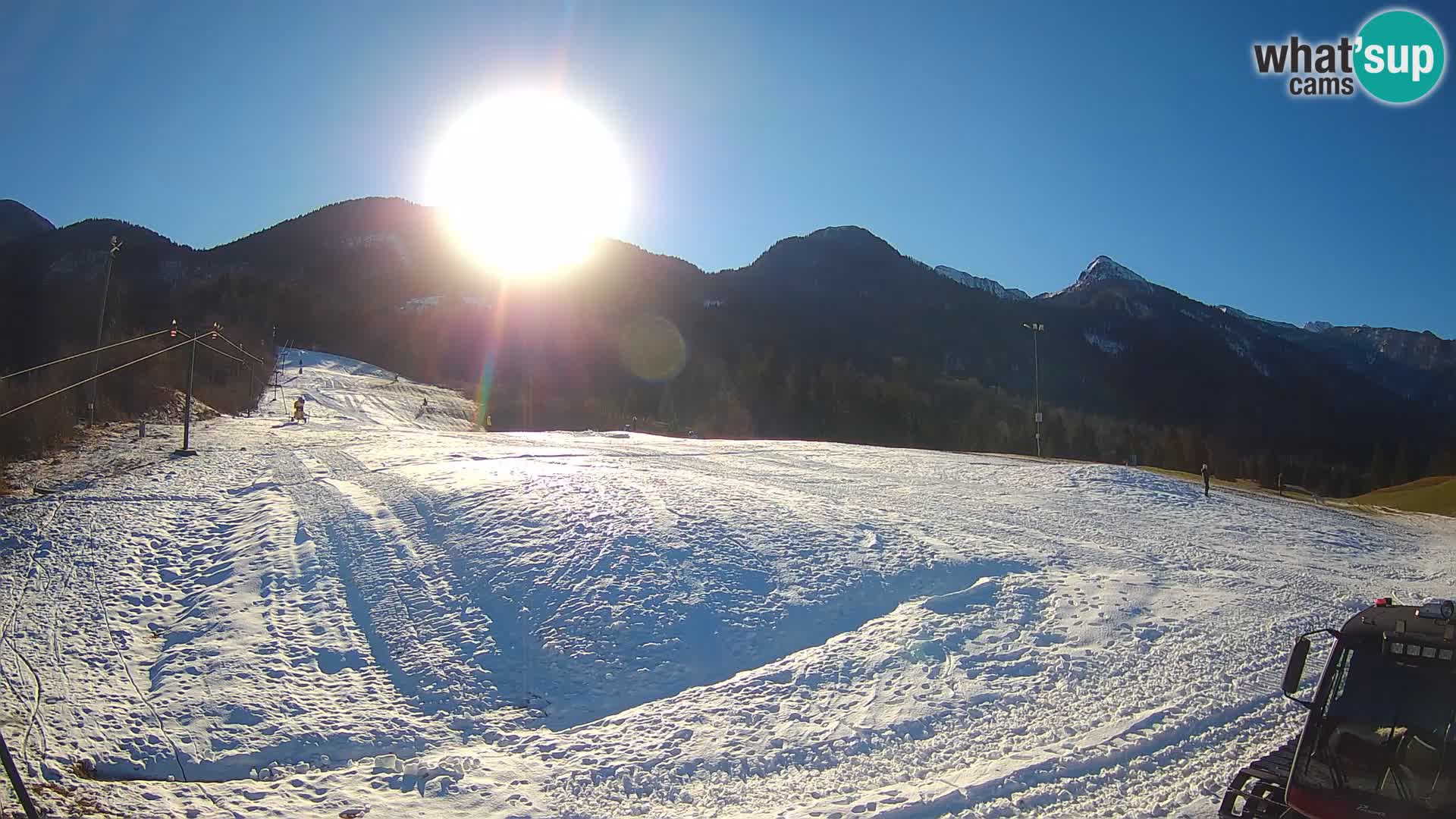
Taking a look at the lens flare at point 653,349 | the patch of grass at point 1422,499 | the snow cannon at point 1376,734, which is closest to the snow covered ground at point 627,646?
the snow cannon at point 1376,734

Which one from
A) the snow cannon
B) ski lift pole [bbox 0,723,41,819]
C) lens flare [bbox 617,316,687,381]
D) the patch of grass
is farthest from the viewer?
lens flare [bbox 617,316,687,381]

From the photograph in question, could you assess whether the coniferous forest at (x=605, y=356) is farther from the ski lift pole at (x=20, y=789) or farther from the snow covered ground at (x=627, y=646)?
the ski lift pole at (x=20, y=789)

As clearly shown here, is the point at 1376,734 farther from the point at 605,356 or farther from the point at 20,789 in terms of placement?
the point at 605,356

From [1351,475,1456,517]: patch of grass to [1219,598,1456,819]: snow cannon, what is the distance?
145ft

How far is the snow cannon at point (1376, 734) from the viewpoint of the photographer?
5512 mm

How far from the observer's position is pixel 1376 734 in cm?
583

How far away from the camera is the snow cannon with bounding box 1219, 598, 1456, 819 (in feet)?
18.1

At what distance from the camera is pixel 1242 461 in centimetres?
12031

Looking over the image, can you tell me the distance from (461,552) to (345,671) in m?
4.24

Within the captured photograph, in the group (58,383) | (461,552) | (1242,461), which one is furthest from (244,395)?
(1242,461)

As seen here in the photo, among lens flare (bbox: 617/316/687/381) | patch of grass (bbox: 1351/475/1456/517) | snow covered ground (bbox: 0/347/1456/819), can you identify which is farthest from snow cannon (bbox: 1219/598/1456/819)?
lens flare (bbox: 617/316/687/381)

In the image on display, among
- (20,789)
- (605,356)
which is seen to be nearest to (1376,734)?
(20,789)

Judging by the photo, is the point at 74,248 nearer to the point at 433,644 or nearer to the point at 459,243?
the point at 459,243

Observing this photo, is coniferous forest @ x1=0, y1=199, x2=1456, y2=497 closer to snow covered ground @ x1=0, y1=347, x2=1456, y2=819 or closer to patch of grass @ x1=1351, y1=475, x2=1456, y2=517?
snow covered ground @ x1=0, y1=347, x2=1456, y2=819
